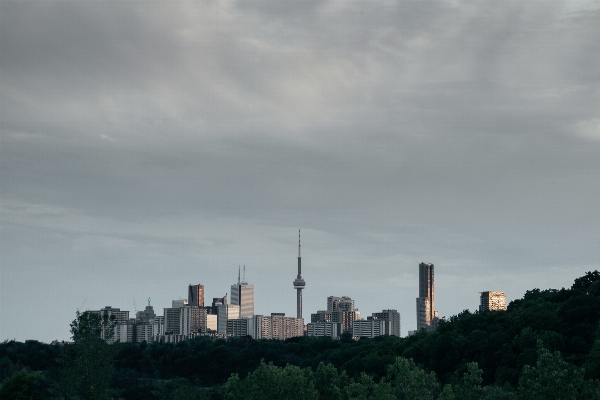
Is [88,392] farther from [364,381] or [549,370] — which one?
[549,370]

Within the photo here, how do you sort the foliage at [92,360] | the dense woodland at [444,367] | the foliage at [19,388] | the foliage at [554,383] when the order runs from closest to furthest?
the foliage at [554,383], the dense woodland at [444,367], the foliage at [19,388], the foliage at [92,360]

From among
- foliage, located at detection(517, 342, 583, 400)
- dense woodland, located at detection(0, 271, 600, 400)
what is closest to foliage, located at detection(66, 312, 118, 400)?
dense woodland, located at detection(0, 271, 600, 400)

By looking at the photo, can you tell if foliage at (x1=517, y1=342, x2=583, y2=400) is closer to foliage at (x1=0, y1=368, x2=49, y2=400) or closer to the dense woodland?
the dense woodland

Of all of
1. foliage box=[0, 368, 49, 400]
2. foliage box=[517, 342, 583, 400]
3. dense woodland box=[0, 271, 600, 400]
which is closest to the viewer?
foliage box=[517, 342, 583, 400]

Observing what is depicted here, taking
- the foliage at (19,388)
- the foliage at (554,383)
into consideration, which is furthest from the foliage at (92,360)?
the foliage at (554,383)

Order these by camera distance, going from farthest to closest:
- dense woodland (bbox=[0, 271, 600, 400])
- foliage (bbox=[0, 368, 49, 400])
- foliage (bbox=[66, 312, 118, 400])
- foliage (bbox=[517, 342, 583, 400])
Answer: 1. foliage (bbox=[66, 312, 118, 400])
2. foliage (bbox=[0, 368, 49, 400])
3. dense woodland (bbox=[0, 271, 600, 400])
4. foliage (bbox=[517, 342, 583, 400])

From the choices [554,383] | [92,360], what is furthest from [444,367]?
[554,383]

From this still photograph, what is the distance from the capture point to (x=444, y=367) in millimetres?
137000

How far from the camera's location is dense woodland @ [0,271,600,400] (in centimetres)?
6931

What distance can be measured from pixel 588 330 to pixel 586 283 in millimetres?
24797

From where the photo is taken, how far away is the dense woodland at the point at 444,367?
227 feet

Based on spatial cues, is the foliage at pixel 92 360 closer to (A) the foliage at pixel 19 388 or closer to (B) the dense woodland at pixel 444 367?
(B) the dense woodland at pixel 444 367

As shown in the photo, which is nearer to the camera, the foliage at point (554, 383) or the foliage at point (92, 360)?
the foliage at point (554, 383)

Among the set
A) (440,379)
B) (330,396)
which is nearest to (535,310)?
(440,379)
